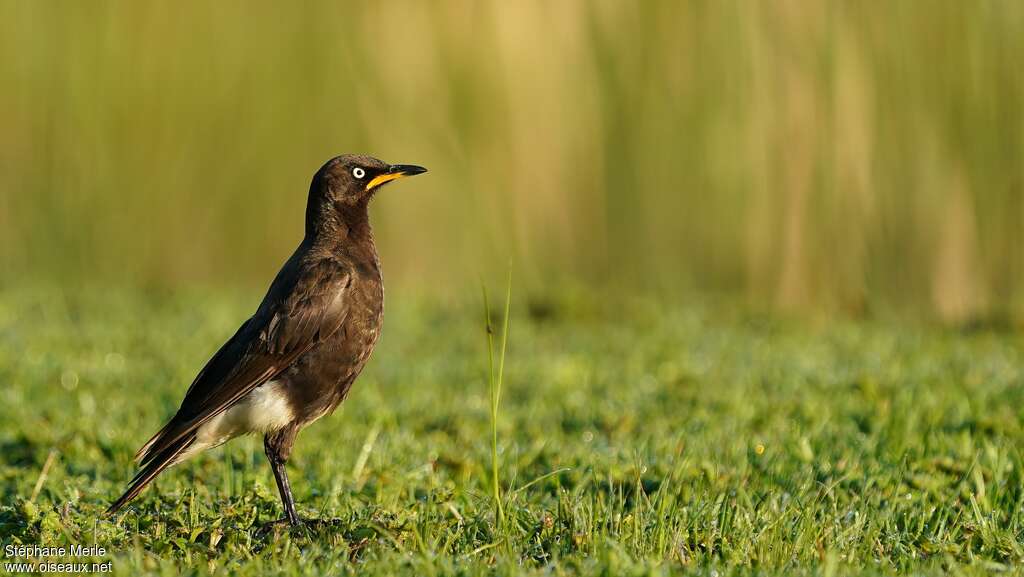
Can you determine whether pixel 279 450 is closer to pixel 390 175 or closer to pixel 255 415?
pixel 255 415

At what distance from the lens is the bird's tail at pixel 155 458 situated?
13.9 ft

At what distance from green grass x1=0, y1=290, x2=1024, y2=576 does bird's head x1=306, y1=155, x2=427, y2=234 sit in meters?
1.04

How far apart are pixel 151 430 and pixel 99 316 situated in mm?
3690

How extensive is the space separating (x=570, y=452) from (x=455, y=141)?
512cm

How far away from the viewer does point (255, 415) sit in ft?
15.0

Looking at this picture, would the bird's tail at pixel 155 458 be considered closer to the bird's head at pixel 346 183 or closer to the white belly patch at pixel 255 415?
the white belly patch at pixel 255 415

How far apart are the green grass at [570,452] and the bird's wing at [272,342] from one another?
1.19ft

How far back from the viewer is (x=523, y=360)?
805 centimetres

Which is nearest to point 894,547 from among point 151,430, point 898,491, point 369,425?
point 898,491

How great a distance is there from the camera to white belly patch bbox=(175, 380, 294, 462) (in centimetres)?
455

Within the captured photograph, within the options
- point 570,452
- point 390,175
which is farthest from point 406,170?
point 570,452

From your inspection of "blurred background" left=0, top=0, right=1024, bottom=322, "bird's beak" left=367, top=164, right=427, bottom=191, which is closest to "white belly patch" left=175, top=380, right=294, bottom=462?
"bird's beak" left=367, top=164, right=427, bottom=191

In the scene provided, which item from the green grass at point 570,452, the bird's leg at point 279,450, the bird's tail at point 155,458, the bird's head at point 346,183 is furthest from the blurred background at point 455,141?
the bird's tail at point 155,458

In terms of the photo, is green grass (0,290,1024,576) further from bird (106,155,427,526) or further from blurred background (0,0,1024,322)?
blurred background (0,0,1024,322)
